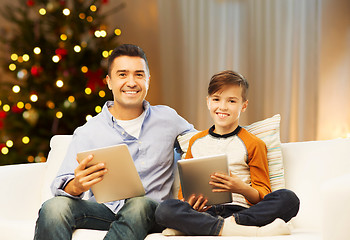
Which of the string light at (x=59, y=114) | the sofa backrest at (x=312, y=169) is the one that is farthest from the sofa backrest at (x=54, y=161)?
the string light at (x=59, y=114)

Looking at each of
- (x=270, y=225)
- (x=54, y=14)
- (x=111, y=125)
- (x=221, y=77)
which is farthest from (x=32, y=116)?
(x=270, y=225)

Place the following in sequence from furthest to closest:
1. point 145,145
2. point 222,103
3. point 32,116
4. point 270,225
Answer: point 32,116 < point 145,145 < point 222,103 < point 270,225

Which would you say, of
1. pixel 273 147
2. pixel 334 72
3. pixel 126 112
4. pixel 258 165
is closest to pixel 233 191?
pixel 258 165

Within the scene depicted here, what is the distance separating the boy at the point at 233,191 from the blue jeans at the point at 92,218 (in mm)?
74

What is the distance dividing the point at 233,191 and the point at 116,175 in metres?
0.41

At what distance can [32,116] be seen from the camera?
3.48 m

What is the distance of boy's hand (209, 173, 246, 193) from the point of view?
1.50 metres

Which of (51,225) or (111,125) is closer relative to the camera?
(51,225)

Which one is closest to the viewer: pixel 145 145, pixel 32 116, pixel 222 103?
pixel 222 103

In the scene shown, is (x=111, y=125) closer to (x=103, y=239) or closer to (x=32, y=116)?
(x=103, y=239)

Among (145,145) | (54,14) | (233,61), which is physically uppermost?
(54,14)

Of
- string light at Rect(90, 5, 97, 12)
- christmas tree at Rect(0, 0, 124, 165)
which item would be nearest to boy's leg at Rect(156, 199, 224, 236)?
christmas tree at Rect(0, 0, 124, 165)

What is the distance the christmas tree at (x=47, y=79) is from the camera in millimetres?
3500

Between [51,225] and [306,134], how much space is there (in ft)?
9.32
